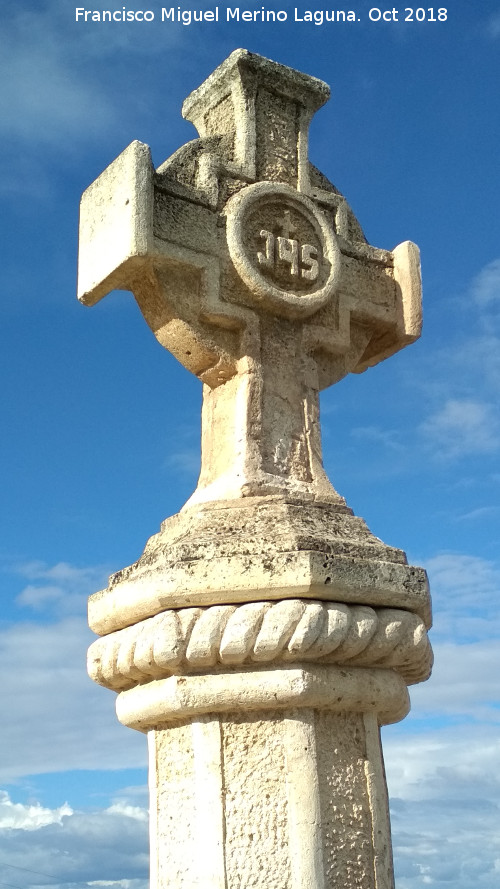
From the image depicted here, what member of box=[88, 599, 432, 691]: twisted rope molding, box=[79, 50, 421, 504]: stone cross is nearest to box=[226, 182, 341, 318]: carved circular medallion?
box=[79, 50, 421, 504]: stone cross

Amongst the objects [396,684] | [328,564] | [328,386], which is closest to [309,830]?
[396,684]

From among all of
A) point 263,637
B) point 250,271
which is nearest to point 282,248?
point 250,271

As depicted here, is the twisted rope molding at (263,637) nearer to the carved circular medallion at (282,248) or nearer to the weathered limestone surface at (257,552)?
the weathered limestone surface at (257,552)

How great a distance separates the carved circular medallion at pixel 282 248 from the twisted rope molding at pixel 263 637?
147 centimetres

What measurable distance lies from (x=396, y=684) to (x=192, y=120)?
3050mm

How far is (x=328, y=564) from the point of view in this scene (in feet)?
13.4

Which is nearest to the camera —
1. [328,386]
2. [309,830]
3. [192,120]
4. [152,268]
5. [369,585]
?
[309,830]

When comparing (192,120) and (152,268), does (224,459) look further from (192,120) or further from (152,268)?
(192,120)

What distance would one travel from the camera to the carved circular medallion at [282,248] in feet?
15.5

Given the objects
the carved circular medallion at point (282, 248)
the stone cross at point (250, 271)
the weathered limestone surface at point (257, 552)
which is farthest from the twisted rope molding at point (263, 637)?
the carved circular medallion at point (282, 248)

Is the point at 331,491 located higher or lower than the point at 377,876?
higher

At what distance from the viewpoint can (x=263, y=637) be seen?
13.0ft

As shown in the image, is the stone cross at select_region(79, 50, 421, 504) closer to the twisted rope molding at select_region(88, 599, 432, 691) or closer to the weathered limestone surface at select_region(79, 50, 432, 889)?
the weathered limestone surface at select_region(79, 50, 432, 889)

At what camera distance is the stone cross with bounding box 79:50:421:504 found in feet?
14.9
